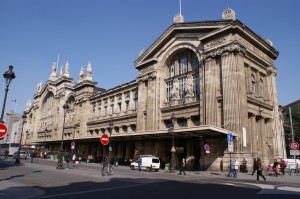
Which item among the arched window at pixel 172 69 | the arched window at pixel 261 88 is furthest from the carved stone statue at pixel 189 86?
the arched window at pixel 261 88

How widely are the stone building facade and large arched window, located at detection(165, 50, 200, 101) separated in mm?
138

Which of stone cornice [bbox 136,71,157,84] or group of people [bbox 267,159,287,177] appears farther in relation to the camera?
stone cornice [bbox 136,71,157,84]

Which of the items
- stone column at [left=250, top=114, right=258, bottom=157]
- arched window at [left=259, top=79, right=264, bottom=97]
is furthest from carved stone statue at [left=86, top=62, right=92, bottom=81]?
stone column at [left=250, top=114, right=258, bottom=157]

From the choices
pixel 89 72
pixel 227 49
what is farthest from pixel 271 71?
pixel 89 72

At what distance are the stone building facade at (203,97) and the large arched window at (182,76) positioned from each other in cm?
14

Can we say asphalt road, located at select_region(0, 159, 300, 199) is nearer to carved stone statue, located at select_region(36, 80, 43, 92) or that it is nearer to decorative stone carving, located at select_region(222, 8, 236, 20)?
decorative stone carving, located at select_region(222, 8, 236, 20)

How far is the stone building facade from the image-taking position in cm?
2962

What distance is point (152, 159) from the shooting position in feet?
97.6

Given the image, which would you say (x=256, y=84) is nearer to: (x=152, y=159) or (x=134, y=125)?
(x=152, y=159)

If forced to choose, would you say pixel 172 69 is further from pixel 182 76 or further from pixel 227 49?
pixel 227 49

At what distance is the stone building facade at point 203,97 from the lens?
29625 millimetres

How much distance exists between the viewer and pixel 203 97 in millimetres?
Answer: 33000

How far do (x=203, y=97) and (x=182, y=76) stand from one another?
6.43 meters

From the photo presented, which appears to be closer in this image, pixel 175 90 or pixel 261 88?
pixel 261 88
